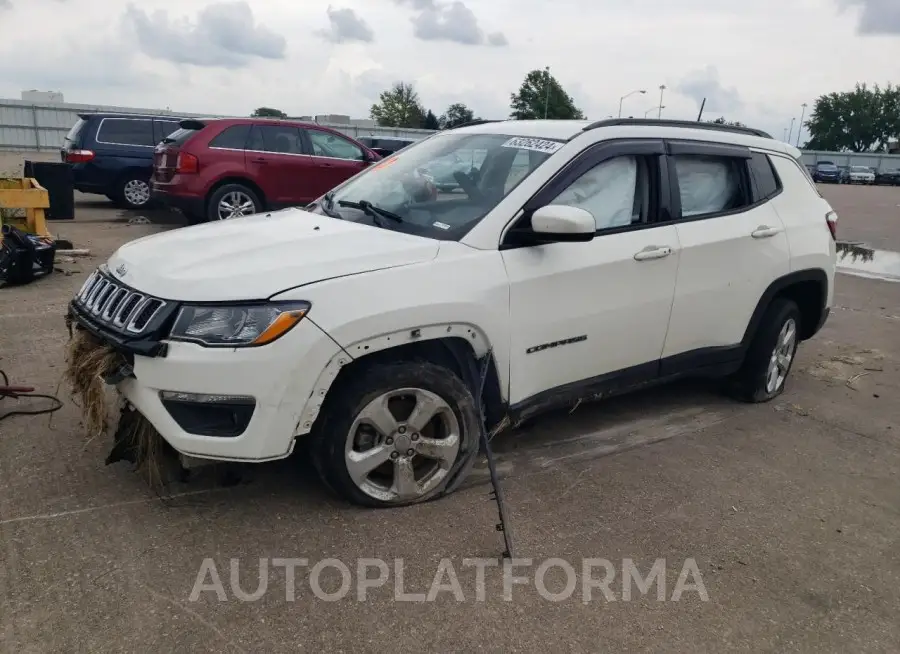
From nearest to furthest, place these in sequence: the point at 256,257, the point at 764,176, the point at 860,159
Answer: the point at 256,257
the point at 764,176
the point at 860,159

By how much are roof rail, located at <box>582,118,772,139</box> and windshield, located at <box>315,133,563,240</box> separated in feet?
1.31

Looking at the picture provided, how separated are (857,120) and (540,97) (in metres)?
37.3

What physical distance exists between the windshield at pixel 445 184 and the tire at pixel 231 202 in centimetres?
699

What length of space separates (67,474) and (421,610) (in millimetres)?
1952

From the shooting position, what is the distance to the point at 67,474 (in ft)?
11.9

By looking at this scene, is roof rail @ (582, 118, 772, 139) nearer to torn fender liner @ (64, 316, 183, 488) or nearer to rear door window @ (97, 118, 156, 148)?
torn fender liner @ (64, 316, 183, 488)

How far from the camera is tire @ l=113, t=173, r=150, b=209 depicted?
46.0 feet

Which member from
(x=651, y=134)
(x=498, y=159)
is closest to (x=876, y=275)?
(x=651, y=134)

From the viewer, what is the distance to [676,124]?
4.53 m

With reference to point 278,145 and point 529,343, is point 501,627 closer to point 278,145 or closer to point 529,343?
point 529,343

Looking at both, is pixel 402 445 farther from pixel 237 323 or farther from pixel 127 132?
pixel 127 132

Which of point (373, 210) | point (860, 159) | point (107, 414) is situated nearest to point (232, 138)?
point (373, 210)

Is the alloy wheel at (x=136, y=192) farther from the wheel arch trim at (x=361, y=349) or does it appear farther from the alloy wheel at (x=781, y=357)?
the wheel arch trim at (x=361, y=349)

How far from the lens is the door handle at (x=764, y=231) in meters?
4.67
